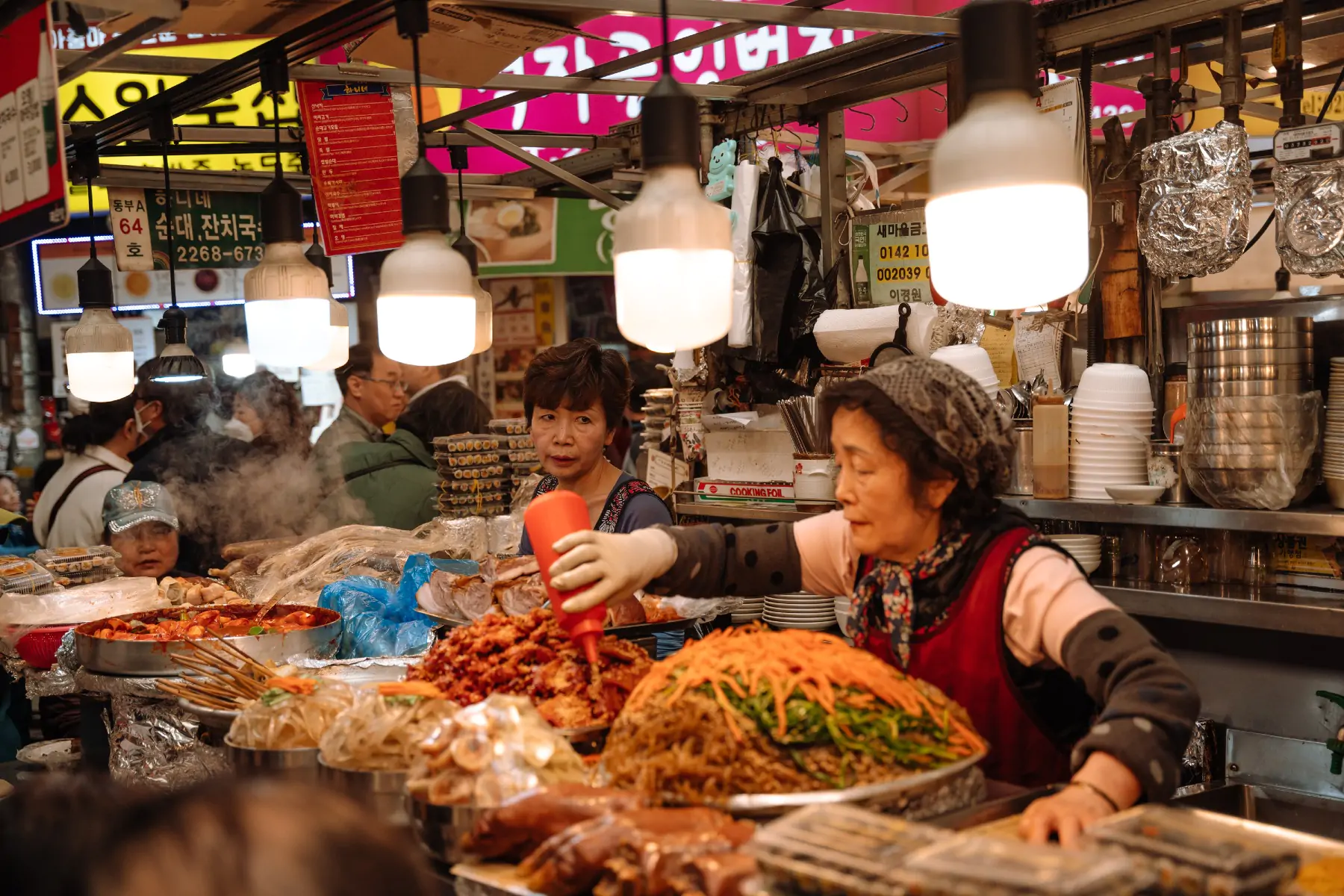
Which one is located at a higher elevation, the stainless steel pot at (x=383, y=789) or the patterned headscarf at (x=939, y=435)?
the patterned headscarf at (x=939, y=435)

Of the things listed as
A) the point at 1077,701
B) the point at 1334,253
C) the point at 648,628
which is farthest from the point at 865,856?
the point at 1334,253

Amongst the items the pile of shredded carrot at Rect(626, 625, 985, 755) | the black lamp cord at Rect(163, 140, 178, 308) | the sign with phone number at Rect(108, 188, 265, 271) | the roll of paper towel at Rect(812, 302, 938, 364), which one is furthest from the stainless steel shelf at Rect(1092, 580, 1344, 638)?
the sign with phone number at Rect(108, 188, 265, 271)

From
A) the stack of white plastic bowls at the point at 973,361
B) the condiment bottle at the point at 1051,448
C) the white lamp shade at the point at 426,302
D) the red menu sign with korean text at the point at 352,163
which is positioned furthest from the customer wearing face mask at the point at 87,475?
the condiment bottle at the point at 1051,448

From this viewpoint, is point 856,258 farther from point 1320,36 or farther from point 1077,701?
point 1077,701

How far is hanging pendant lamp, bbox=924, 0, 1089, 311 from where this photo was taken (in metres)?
1.81

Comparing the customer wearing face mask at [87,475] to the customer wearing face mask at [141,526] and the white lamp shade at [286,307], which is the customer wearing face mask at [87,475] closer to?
the customer wearing face mask at [141,526]

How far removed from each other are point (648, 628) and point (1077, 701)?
103 cm

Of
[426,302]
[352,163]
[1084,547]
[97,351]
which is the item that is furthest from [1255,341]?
[97,351]

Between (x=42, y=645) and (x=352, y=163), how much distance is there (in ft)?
7.05

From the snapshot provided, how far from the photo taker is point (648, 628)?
9.43 feet

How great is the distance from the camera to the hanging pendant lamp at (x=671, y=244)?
2.06 meters

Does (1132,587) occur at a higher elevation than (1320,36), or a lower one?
lower

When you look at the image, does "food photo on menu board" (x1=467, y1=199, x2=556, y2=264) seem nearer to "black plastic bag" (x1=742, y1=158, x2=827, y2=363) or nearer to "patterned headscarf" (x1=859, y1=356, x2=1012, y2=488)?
"black plastic bag" (x1=742, y1=158, x2=827, y2=363)

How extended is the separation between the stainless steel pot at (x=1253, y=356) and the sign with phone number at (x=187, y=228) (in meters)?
4.65
